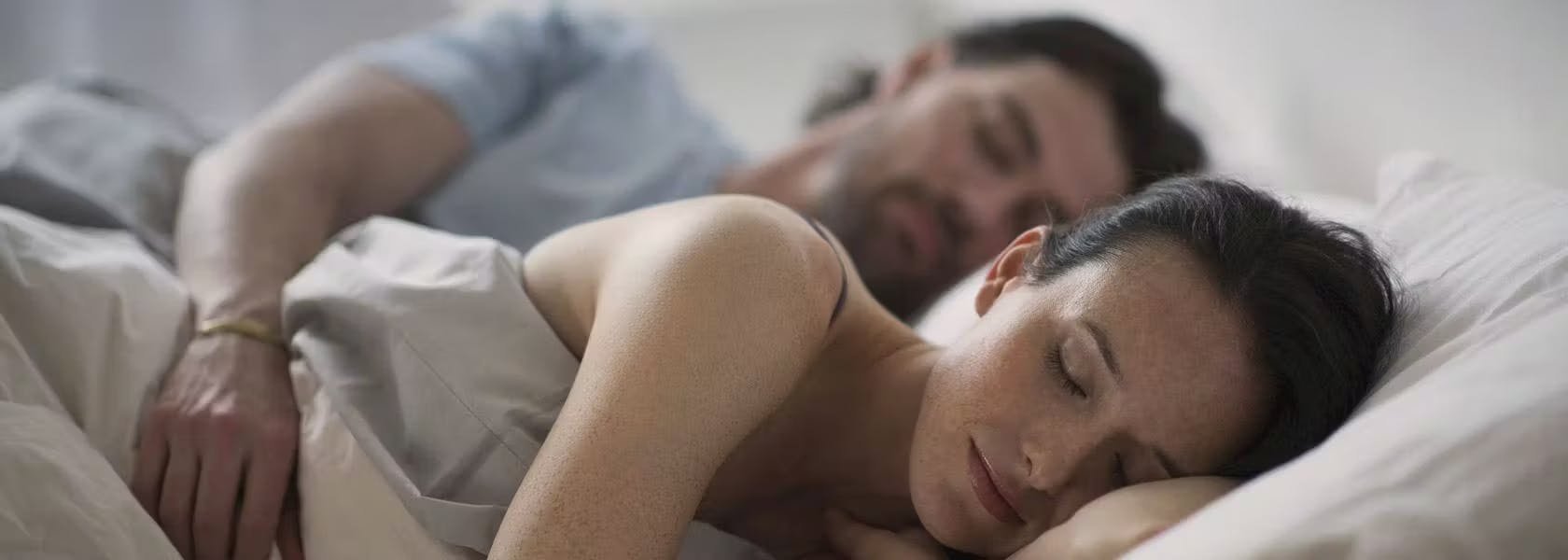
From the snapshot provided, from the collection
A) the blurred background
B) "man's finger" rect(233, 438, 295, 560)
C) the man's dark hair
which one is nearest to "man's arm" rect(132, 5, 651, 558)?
"man's finger" rect(233, 438, 295, 560)

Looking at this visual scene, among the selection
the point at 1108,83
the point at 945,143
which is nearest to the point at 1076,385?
the point at 945,143

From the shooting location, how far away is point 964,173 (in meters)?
1.62

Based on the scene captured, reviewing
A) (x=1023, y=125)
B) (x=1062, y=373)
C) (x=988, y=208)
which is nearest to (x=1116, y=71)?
(x=1023, y=125)

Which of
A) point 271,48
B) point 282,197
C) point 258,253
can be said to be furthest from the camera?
point 271,48

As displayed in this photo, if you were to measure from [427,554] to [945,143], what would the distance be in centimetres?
101

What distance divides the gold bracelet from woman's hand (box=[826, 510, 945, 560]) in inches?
19.8

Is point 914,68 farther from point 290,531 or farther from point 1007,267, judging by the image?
point 290,531

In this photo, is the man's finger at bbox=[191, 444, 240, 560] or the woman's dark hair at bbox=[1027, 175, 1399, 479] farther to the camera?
the man's finger at bbox=[191, 444, 240, 560]

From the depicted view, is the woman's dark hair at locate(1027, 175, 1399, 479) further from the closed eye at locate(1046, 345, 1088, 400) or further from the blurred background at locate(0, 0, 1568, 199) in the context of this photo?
the blurred background at locate(0, 0, 1568, 199)

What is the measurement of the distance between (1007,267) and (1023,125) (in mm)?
681

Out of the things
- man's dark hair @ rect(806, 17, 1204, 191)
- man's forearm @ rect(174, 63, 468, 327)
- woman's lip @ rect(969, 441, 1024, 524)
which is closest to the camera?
woman's lip @ rect(969, 441, 1024, 524)

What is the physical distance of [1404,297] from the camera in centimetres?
84

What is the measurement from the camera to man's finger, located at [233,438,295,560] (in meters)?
0.89

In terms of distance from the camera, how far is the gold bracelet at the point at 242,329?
1.04m
